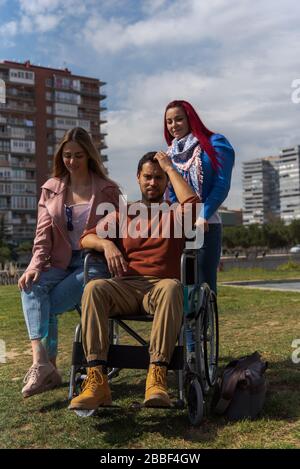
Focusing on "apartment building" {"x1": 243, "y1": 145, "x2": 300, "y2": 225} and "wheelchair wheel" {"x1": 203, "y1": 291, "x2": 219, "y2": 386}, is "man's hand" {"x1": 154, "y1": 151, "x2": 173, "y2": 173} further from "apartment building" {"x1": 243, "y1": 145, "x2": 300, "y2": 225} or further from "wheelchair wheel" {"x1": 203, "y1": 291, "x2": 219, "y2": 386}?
"apartment building" {"x1": 243, "y1": 145, "x2": 300, "y2": 225}

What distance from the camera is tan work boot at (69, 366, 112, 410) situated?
8.65 ft

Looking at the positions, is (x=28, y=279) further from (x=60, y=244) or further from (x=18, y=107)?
(x=18, y=107)

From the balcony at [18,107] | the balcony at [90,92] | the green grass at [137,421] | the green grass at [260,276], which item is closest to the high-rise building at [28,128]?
the balcony at [18,107]

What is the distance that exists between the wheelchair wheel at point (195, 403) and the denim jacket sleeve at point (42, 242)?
1.28 metres

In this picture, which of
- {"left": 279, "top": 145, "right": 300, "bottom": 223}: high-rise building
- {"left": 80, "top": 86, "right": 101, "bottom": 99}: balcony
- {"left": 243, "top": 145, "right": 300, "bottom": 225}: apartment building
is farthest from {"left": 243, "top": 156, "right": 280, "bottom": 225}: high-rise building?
{"left": 80, "top": 86, "right": 101, "bottom": 99}: balcony

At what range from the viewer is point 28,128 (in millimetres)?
76125

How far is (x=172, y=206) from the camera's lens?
334cm

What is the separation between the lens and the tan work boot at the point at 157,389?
2.64 m

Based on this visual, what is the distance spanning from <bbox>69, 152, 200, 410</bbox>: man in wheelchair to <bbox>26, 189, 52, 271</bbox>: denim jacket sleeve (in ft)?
1.50

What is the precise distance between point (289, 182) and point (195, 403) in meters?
130

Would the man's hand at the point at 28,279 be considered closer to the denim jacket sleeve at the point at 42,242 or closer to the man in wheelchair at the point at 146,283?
the denim jacket sleeve at the point at 42,242

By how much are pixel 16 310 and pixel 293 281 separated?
938 cm

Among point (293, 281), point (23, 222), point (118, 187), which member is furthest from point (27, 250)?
point (118, 187)

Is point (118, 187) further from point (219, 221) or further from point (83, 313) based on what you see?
point (83, 313)
